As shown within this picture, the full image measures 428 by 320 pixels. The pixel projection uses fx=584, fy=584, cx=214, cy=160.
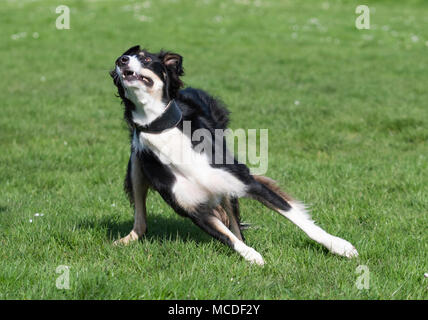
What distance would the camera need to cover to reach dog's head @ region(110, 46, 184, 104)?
3.85 metres

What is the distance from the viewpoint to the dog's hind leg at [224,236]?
A: 4039 millimetres

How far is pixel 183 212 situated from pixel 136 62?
108cm

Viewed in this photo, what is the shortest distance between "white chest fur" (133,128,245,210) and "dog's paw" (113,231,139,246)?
71cm

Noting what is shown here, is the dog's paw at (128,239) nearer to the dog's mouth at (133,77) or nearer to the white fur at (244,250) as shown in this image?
the white fur at (244,250)

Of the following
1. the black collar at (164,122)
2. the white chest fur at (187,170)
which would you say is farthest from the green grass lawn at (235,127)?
the black collar at (164,122)

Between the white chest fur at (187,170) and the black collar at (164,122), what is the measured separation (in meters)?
0.03

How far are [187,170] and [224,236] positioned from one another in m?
0.53

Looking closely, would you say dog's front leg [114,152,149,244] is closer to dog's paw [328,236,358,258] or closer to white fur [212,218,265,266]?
white fur [212,218,265,266]

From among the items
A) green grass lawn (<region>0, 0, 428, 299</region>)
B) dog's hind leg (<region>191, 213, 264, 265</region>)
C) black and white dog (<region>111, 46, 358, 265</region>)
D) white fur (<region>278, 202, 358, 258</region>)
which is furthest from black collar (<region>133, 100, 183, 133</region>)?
white fur (<region>278, 202, 358, 258</region>)

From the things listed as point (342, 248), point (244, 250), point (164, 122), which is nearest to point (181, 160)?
point (164, 122)

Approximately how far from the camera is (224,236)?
409 cm
